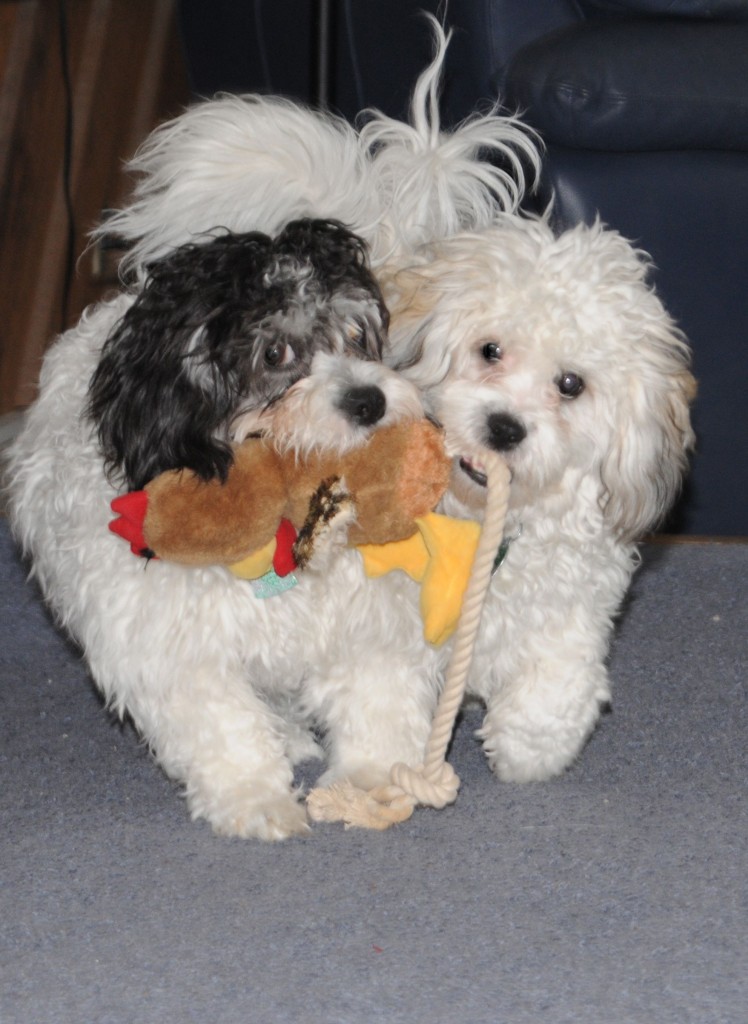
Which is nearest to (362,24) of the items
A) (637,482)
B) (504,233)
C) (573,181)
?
(573,181)

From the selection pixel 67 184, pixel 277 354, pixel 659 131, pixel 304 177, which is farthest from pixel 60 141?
pixel 277 354

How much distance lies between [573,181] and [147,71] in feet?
6.61

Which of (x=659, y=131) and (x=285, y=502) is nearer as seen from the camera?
(x=285, y=502)

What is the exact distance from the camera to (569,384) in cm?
190

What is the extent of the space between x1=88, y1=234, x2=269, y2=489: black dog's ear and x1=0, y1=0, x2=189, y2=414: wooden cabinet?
2060 mm

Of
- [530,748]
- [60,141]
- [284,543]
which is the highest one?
[284,543]

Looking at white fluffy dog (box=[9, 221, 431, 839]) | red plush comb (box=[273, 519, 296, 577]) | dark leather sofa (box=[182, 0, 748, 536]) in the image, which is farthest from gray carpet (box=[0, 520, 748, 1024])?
dark leather sofa (box=[182, 0, 748, 536])

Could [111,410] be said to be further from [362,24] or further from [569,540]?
[362,24]

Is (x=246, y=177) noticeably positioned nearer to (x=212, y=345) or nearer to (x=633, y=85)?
(x=212, y=345)

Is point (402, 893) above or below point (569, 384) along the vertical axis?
below

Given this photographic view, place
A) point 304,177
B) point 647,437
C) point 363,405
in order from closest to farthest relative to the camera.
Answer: point 363,405, point 647,437, point 304,177

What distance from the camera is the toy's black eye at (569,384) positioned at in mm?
1891

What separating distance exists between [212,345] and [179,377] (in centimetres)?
6

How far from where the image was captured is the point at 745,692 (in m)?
2.38
